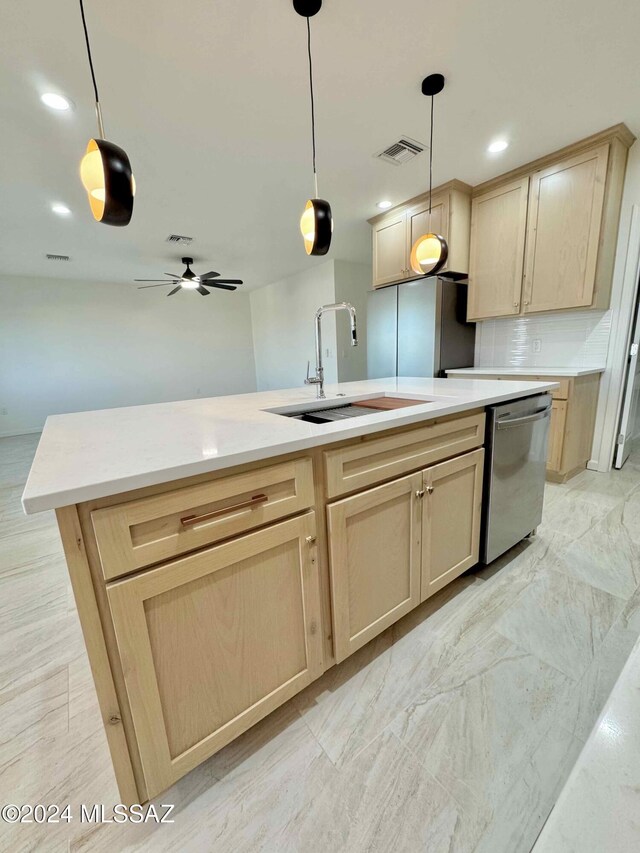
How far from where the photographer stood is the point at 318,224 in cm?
151

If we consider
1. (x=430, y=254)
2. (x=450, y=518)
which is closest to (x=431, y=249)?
(x=430, y=254)

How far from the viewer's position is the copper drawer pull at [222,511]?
822 millimetres

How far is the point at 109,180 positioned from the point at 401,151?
7.61ft

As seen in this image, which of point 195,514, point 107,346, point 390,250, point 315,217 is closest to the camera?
point 195,514

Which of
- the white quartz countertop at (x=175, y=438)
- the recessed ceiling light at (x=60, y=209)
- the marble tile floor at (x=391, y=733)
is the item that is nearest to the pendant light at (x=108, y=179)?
the white quartz countertop at (x=175, y=438)

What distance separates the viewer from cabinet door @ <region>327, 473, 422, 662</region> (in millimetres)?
1141

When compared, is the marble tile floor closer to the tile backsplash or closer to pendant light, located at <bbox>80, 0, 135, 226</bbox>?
pendant light, located at <bbox>80, 0, 135, 226</bbox>

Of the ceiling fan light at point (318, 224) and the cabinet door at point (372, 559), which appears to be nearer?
the cabinet door at point (372, 559)

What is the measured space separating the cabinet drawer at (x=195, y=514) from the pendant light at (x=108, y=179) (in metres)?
0.90

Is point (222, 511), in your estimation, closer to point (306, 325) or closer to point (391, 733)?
point (391, 733)

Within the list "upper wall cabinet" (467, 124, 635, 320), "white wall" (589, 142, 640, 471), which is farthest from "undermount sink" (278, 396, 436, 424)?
"white wall" (589, 142, 640, 471)

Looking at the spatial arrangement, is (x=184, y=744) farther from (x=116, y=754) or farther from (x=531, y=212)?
(x=531, y=212)

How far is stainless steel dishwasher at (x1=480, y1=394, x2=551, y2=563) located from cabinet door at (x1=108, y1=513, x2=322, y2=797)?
40.3 inches

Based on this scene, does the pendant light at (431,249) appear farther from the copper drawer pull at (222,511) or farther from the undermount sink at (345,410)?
the copper drawer pull at (222,511)
